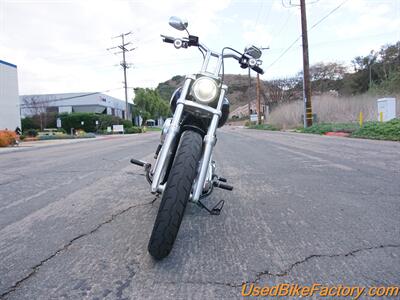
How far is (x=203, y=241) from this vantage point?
255 centimetres

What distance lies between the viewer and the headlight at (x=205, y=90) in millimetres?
2676

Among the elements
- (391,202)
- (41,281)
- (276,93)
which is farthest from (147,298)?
(276,93)

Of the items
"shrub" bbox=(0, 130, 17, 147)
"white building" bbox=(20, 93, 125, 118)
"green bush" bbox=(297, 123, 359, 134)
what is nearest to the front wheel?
"green bush" bbox=(297, 123, 359, 134)

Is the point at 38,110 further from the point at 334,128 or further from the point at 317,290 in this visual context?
the point at 317,290

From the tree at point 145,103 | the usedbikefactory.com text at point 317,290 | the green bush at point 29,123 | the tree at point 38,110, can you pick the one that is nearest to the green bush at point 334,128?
the usedbikefactory.com text at point 317,290

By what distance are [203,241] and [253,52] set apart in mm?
1892

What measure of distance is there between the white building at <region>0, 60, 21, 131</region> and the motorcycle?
3526 cm

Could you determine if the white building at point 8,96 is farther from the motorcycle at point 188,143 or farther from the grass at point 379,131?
the motorcycle at point 188,143

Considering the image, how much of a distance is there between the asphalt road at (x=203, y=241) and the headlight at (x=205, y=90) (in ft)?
3.74

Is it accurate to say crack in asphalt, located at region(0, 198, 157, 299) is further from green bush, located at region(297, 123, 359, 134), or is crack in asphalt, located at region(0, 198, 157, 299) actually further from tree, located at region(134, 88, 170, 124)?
tree, located at region(134, 88, 170, 124)

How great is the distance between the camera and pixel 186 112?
2832mm

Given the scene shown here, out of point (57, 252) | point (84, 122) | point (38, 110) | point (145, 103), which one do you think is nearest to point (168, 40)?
point (57, 252)

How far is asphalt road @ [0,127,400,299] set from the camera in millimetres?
1923

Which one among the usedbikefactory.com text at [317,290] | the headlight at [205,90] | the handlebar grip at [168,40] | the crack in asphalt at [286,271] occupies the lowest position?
the usedbikefactory.com text at [317,290]
